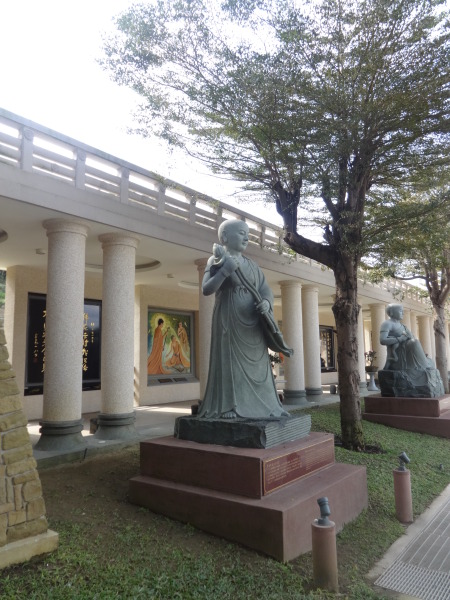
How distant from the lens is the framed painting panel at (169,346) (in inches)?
592

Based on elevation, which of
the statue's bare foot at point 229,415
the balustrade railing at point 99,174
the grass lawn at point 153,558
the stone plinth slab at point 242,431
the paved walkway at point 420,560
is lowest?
the paved walkway at point 420,560

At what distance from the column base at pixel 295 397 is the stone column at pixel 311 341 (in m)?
1.38

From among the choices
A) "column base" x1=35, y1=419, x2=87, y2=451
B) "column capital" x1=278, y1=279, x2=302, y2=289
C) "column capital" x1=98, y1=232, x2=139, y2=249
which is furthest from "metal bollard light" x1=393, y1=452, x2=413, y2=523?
"column capital" x1=278, y1=279, x2=302, y2=289

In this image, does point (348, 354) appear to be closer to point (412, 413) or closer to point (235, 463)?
point (412, 413)

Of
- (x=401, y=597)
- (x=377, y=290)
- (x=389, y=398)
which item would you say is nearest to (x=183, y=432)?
(x=401, y=597)

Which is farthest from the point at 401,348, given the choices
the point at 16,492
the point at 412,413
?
the point at 16,492

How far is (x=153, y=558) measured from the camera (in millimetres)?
3730

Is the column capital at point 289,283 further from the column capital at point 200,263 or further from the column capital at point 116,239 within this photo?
the column capital at point 116,239

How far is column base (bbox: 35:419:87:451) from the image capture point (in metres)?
7.28

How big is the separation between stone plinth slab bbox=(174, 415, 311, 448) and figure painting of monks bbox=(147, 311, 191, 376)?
1013cm

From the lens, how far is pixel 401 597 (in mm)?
3459

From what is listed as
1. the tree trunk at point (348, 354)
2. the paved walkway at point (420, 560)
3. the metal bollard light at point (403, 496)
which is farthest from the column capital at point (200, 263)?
the metal bollard light at point (403, 496)

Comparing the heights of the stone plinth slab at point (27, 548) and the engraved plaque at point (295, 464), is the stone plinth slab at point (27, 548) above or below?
below

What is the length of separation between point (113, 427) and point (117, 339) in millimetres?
1628
